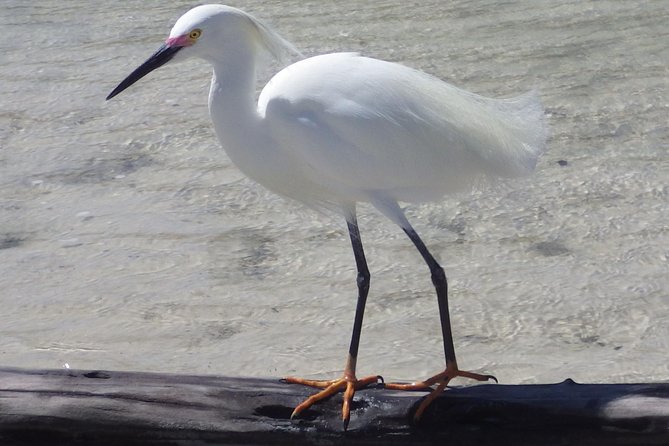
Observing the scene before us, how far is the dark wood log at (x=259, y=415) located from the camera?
2.55 meters

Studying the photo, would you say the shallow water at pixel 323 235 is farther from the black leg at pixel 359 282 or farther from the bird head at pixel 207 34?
the bird head at pixel 207 34

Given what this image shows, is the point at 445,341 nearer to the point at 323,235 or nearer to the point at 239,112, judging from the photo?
the point at 239,112

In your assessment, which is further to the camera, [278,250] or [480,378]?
[278,250]

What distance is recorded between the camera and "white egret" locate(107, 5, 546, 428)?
2844mm

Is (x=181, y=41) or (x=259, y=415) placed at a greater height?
(x=181, y=41)

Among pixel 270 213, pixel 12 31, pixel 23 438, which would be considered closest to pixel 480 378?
pixel 23 438

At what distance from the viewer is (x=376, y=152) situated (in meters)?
2.87

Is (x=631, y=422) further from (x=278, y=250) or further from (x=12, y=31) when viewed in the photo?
(x=12, y=31)

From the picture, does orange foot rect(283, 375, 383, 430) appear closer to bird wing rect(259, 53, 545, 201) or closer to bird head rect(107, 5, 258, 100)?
bird wing rect(259, 53, 545, 201)

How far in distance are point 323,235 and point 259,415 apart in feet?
5.65

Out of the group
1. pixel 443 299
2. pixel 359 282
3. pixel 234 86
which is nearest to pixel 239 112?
pixel 234 86

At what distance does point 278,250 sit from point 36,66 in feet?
8.59

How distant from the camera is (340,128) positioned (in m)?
2.83

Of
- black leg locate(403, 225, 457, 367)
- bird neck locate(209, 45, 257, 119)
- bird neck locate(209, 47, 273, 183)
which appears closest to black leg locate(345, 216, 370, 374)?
black leg locate(403, 225, 457, 367)
